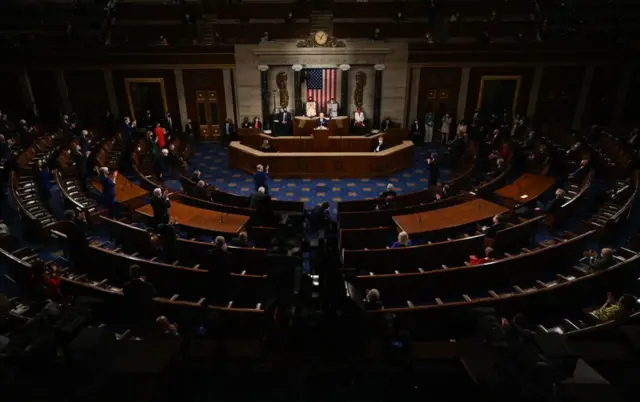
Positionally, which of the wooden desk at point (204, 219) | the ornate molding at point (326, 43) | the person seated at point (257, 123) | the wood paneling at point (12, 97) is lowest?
the wooden desk at point (204, 219)

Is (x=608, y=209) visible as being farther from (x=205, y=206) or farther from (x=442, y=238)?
(x=205, y=206)

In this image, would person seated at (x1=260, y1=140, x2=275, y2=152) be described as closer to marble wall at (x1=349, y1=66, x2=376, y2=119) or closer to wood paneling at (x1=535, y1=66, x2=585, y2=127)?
marble wall at (x1=349, y1=66, x2=376, y2=119)

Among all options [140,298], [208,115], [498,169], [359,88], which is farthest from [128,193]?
[498,169]

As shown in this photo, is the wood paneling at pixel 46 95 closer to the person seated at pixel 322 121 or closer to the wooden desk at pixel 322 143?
the wooden desk at pixel 322 143

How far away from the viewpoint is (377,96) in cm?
1812

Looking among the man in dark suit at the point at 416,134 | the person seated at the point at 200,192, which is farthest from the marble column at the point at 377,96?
the person seated at the point at 200,192

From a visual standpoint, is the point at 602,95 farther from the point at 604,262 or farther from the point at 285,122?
the point at 604,262

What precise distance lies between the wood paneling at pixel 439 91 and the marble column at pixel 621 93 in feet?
20.5

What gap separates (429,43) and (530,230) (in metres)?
10.1

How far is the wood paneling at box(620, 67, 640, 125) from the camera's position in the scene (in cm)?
1819

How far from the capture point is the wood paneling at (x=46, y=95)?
18.2 meters

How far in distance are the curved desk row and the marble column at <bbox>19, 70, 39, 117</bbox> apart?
30.8 ft

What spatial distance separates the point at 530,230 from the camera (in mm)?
9719

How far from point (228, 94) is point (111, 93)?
15.1 ft
